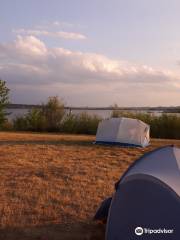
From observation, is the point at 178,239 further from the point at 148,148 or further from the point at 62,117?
the point at 62,117

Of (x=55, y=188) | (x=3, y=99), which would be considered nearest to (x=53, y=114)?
(x=3, y=99)

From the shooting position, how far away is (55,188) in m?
9.61

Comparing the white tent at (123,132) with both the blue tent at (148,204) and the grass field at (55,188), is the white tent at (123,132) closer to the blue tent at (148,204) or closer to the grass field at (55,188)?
the grass field at (55,188)

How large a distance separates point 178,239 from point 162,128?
20.7m

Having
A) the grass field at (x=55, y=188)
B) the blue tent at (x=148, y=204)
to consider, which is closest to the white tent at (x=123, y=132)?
the grass field at (x=55, y=188)

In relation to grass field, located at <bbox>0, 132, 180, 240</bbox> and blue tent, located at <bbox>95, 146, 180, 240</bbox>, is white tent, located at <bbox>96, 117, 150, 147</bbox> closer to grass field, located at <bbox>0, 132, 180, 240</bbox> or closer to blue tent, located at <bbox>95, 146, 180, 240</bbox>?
grass field, located at <bbox>0, 132, 180, 240</bbox>

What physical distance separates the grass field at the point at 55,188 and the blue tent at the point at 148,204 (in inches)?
35.5

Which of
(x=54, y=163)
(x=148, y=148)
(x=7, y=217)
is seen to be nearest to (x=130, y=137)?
(x=148, y=148)

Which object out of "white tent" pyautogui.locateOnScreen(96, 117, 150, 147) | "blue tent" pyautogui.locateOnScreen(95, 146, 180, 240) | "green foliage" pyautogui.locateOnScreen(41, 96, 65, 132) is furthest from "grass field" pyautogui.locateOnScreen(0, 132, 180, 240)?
"green foliage" pyautogui.locateOnScreen(41, 96, 65, 132)

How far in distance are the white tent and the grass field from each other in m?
1.29

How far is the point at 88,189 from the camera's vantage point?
31.5 ft

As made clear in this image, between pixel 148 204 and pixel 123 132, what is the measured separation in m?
11.9

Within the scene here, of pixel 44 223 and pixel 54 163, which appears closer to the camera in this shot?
pixel 44 223

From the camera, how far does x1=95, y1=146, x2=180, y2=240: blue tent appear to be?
574 cm
